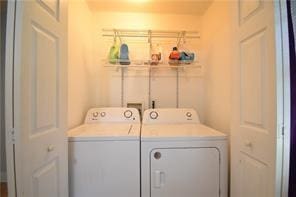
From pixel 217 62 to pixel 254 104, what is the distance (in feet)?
4.11

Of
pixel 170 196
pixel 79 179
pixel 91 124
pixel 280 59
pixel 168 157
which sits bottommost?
pixel 170 196

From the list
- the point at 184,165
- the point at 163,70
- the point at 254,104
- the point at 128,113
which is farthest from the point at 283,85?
the point at 163,70

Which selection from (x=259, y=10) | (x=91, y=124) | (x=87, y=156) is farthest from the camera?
(x=91, y=124)

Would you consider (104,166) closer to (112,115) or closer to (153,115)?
(112,115)

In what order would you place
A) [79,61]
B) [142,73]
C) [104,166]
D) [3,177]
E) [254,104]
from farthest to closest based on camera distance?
1. [142,73]
2. [79,61]
3. [104,166]
4. [254,104]
5. [3,177]

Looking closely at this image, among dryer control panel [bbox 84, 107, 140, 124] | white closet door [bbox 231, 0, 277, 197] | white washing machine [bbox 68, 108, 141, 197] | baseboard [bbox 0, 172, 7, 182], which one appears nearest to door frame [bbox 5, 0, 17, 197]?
baseboard [bbox 0, 172, 7, 182]

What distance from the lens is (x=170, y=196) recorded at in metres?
1.73

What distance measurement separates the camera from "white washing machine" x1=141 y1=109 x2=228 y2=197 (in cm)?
171

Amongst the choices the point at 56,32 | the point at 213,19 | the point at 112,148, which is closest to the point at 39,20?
the point at 56,32

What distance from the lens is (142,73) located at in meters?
2.84

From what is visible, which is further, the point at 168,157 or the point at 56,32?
the point at 168,157

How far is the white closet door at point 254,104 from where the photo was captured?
1094 millimetres

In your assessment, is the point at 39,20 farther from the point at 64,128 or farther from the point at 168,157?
the point at 168,157

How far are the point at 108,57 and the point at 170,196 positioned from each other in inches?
71.5
